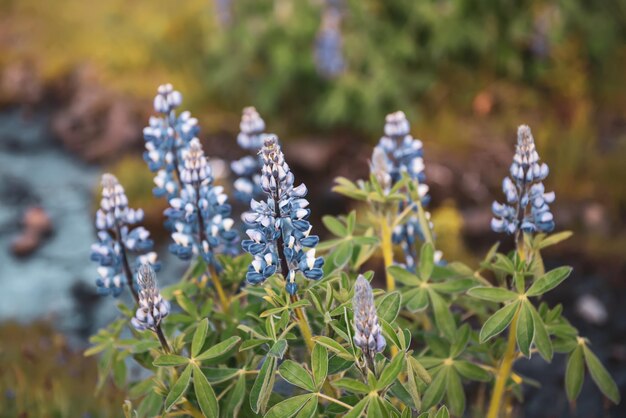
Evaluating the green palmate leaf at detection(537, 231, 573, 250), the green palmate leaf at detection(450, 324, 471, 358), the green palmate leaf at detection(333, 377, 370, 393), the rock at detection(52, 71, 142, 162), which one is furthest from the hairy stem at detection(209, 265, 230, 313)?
the rock at detection(52, 71, 142, 162)

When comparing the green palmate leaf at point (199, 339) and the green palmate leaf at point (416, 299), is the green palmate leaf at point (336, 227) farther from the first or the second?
the green palmate leaf at point (199, 339)

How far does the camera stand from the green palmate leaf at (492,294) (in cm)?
224

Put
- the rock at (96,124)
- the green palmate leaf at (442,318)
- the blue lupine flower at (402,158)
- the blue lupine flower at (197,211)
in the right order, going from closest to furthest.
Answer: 1. the blue lupine flower at (197,211)
2. the green palmate leaf at (442,318)
3. the blue lupine flower at (402,158)
4. the rock at (96,124)

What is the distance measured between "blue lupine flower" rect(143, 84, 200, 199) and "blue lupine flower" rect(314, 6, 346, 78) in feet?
10.2

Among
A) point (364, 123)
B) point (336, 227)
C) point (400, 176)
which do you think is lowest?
point (336, 227)

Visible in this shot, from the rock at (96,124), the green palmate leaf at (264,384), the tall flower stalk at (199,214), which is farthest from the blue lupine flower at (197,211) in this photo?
the rock at (96,124)

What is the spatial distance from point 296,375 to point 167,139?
981 millimetres

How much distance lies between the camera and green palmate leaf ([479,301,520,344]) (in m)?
2.21

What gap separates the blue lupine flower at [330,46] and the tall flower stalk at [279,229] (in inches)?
145

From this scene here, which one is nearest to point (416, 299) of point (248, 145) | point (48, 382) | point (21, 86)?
point (248, 145)

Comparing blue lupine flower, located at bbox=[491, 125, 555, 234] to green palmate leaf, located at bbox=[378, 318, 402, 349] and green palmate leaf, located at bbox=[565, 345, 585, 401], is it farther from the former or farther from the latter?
green palmate leaf, located at bbox=[378, 318, 402, 349]

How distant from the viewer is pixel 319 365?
78.5 inches

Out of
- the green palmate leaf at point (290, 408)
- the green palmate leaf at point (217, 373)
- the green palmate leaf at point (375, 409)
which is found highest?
the green palmate leaf at point (217, 373)

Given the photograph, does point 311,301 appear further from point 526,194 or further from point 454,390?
point 526,194
